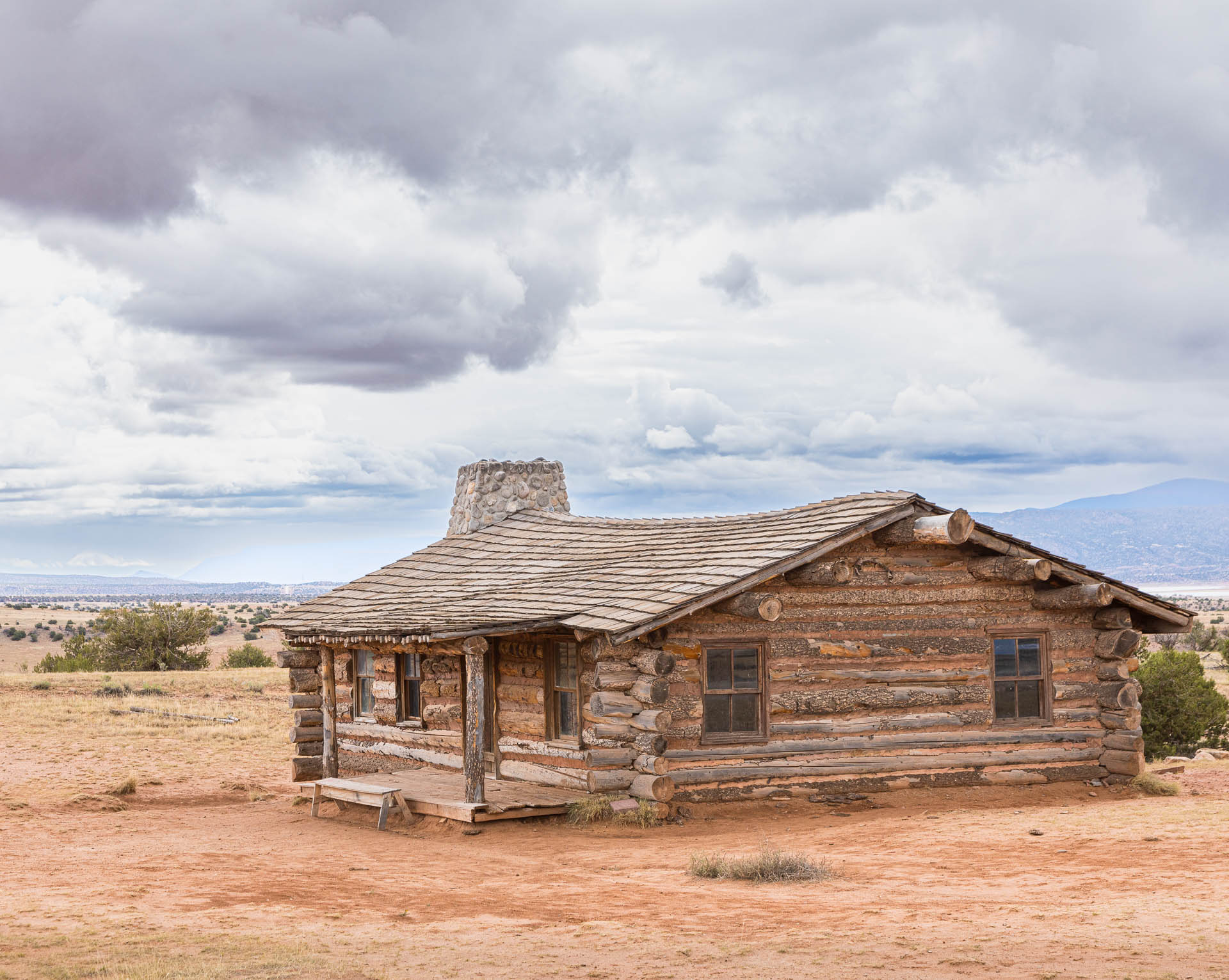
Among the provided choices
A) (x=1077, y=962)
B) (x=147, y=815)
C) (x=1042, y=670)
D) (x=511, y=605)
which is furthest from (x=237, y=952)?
(x=1042, y=670)

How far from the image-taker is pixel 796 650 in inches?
583

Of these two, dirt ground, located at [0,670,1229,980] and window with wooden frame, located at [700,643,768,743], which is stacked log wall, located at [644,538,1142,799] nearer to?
A: window with wooden frame, located at [700,643,768,743]

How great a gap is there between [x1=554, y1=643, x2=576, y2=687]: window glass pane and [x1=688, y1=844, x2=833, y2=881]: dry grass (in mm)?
4680

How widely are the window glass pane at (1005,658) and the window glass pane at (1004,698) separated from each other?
108 mm

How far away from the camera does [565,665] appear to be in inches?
614

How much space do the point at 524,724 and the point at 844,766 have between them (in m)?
4.26

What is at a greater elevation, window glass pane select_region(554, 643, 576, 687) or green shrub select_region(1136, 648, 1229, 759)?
window glass pane select_region(554, 643, 576, 687)

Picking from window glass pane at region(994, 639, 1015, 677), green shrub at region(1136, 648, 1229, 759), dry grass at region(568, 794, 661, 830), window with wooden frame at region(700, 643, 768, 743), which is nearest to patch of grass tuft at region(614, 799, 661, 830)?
dry grass at region(568, 794, 661, 830)

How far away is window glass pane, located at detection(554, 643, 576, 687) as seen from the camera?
15.4 m

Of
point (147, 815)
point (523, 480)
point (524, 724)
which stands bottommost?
point (147, 815)

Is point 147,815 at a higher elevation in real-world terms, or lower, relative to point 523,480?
lower

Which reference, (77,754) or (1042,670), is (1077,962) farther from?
(77,754)

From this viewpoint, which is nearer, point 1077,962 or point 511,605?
point 1077,962

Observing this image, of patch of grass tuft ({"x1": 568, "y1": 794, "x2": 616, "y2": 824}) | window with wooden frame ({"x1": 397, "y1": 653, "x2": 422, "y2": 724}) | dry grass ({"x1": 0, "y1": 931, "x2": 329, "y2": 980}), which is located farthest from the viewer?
window with wooden frame ({"x1": 397, "y1": 653, "x2": 422, "y2": 724})
